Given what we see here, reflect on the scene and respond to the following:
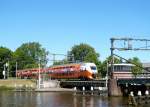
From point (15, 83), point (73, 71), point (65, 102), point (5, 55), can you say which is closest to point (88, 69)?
point (73, 71)

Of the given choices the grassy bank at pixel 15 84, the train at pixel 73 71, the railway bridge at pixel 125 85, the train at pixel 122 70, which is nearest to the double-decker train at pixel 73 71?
the train at pixel 73 71

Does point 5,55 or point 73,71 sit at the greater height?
point 5,55

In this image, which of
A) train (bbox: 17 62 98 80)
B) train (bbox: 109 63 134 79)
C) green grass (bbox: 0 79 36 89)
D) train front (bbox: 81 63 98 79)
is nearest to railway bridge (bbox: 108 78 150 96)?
train (bbox: 109 63 134 79)

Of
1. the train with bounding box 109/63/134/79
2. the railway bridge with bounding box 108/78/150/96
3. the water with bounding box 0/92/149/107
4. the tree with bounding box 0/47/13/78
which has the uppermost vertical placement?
the tree with bounding box 0/47/13/78

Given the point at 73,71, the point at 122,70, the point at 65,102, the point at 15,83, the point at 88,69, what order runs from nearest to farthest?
the point at 65,102 → the point at 122,70 → the point at 88,69 → the point at 73,71 → the point at 15,83

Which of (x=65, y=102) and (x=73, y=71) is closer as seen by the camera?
(x=65, y=102)

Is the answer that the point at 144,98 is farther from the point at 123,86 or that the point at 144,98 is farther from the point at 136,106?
the point at 123,86

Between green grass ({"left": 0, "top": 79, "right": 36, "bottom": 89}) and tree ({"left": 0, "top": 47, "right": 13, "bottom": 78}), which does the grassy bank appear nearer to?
Answer: green grass ({"left": 0, "top": 79, "right": 36, "bottom": 89})

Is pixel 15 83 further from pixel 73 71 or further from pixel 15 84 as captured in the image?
pixel 73 71

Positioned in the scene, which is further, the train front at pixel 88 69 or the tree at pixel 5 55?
the tree at pixel 5 55

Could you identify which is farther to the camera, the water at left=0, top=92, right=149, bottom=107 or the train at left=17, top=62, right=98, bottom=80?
the train at left=17, top=62, right=98, bottom=80

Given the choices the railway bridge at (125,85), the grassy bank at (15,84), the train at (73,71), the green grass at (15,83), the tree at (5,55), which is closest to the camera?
the railway bridge at (125,85)

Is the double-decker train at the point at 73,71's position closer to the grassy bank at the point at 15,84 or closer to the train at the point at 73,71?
the train at the point at 73,71

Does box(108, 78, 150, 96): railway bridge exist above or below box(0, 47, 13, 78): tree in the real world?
below
